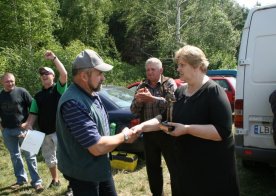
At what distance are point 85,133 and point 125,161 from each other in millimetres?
3919

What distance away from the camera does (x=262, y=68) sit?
4.60 metres

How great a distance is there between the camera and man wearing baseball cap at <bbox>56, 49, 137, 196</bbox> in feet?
8.00

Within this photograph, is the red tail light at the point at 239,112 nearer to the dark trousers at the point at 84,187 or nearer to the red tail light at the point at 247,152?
the red tail light at the point at 247,152

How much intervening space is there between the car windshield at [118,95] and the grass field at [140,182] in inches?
45.9

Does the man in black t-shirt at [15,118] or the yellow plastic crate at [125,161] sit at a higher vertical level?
the man in black t-shirt at [15,118]

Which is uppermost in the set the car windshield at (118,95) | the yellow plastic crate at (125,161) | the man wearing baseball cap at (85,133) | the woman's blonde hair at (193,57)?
the woman's blonde hair at (193,57)

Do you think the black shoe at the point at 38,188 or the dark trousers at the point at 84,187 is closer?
the dark trousers at the point at 84,187

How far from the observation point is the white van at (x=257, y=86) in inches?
179

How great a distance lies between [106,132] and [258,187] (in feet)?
10.7

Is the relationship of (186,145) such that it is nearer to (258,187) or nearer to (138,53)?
(258,187)

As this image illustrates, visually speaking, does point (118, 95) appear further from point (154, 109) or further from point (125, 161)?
point (154, 109)

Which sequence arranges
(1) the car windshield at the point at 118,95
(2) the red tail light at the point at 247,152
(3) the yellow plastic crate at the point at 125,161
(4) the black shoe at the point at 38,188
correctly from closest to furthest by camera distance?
1. (2) the red tail light at the point at 247,152
2. (4) the black shoe at the point at 38,188
3. (3) the yellow plastic crate at the point at 125,161
4. (1) the car windshield at the point at 118,95

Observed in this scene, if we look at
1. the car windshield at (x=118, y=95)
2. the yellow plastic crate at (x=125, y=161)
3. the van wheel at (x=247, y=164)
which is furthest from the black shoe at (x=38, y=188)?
the van wheel at (x=247, y=164)

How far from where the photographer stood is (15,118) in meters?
5.64
